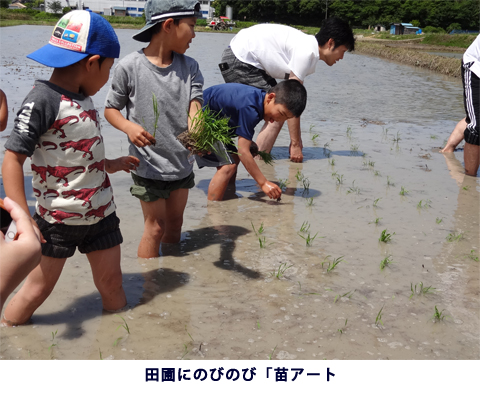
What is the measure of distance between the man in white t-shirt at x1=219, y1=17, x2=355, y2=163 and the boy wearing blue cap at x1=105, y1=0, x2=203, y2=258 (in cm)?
206

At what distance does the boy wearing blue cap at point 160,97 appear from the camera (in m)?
3.12

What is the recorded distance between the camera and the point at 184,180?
3.40 metres

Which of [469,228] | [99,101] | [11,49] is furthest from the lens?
[11,49]

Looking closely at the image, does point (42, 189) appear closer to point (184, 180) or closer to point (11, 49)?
point (184, 180)

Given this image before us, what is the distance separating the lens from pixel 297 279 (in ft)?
11.0

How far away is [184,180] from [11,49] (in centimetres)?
2004

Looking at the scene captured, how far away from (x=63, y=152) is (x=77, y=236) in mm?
424

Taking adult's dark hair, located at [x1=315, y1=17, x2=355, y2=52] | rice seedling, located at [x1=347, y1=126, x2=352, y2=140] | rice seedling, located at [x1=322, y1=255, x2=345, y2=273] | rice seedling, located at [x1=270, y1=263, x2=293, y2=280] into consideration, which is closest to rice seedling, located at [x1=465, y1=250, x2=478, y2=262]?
rice seedling, located at [x1=322, y1=255, x2=345, y2=273]

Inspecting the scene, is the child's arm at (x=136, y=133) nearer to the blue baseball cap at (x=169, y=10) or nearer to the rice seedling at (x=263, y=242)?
the blue baseball cap at (x=169, y=10)

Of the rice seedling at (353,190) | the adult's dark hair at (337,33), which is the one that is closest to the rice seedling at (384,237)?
the rice seedling at (353,190)

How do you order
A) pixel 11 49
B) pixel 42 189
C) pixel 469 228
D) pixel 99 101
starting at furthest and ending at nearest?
pixel 11 49 < pixel 99 101 < pixel 469 228 < pixel 42 189

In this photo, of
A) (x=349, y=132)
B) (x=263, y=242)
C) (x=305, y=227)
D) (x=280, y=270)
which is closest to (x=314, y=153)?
(x=349, y=132)

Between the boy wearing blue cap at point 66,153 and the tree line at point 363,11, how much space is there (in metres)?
64.1
